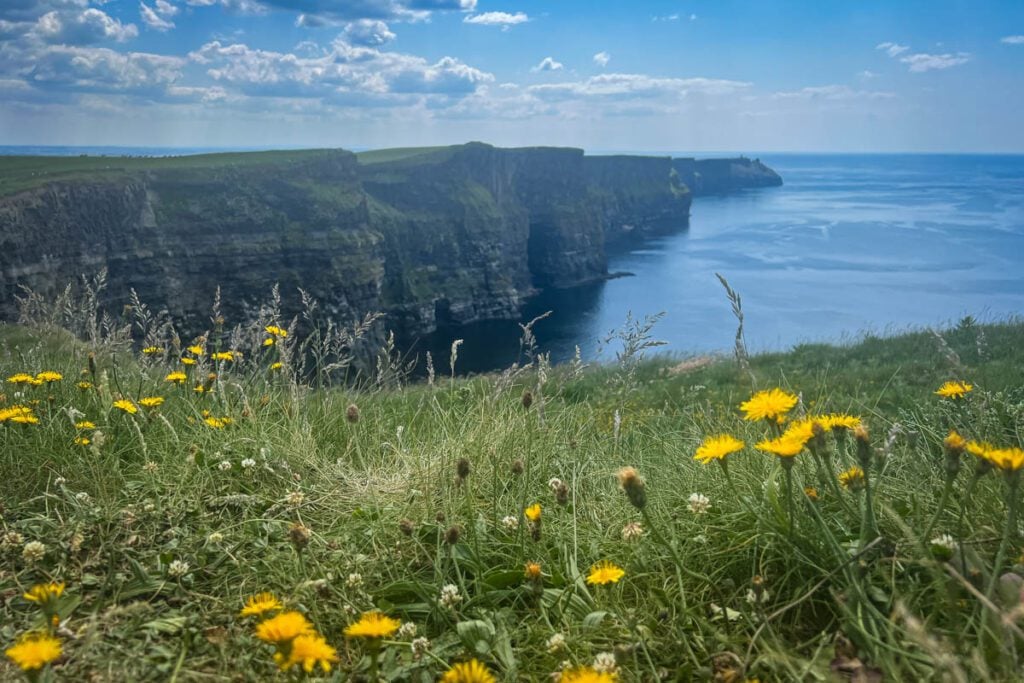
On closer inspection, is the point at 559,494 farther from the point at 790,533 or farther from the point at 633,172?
the point at 633,172

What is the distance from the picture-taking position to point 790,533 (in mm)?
2121

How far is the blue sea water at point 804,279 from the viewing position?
57062 mm

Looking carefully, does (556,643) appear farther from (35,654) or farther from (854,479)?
(35,654)

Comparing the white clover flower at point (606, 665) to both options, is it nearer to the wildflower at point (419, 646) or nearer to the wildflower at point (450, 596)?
the wildflower at point (419, 646)

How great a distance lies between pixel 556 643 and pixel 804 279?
3167 inches

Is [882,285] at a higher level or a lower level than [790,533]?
lower

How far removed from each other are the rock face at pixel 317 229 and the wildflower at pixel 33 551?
24.0 metres

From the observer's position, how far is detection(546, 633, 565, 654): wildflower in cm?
207

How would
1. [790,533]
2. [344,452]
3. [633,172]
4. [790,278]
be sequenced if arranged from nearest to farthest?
[790,533] < [344,452] < [790,278] < [633,172]

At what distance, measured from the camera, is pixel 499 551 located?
2.69 m

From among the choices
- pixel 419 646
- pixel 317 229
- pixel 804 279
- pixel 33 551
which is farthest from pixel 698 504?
pixel 804 279

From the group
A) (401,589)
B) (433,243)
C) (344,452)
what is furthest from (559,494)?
(433,243)

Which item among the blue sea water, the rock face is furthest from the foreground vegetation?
the blue sea water

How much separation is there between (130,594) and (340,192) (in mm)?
73275
